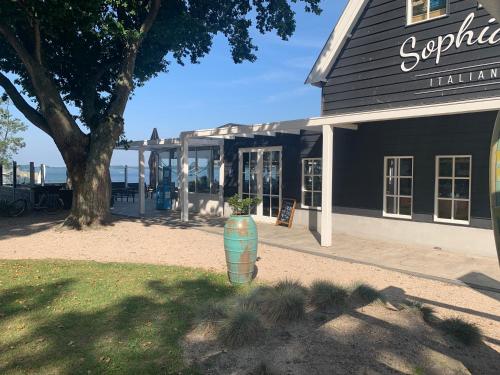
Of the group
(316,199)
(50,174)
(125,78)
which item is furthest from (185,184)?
(50,174)

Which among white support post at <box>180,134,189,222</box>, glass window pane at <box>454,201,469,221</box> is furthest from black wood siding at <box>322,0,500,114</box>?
white support post at <box>180,134,189,222</box>

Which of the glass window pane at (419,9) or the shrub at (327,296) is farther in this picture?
the glass window pane at (419,9)

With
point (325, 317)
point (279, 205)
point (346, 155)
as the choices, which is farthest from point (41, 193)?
point (325, 317)

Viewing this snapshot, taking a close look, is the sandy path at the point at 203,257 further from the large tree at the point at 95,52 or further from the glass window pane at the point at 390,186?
the glass window pane at the point at 390,186

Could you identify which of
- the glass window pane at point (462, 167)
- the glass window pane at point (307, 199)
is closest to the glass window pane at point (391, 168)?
the glass window pane at point (462, 167)

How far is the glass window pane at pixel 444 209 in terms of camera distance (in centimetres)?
864

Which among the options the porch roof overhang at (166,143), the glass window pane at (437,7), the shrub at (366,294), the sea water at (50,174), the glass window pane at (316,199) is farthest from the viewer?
the sea water at (50,174)

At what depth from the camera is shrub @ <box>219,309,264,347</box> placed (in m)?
3.75

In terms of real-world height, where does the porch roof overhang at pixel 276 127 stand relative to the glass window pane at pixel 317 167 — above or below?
above

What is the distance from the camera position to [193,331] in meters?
4.09

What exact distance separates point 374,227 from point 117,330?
23.7ft

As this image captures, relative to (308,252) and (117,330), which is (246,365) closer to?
(117,330)

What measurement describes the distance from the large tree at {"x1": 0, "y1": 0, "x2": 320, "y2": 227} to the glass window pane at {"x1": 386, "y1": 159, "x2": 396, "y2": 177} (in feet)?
16.2

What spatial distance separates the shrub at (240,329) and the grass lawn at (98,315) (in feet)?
1.47
